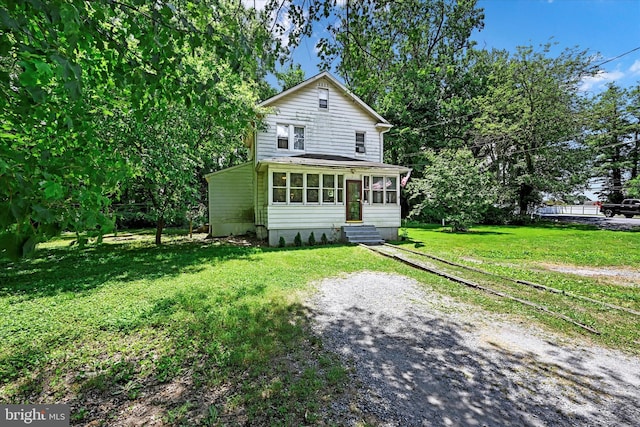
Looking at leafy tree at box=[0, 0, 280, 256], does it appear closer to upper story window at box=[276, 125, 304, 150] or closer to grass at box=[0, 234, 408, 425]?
grass at box=[0, 234, 408, 425]

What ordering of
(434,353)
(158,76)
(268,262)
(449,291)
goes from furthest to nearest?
(268,262) → (449,291) → (434,353) → (158,76)

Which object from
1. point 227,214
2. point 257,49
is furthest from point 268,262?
point 227,214

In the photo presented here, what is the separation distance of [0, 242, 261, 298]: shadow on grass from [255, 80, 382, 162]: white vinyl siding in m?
5.86

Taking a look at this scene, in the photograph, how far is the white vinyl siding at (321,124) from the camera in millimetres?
13711

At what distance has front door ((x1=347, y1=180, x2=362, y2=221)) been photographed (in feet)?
42.4

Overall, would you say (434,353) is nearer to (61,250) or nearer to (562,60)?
(61,250)

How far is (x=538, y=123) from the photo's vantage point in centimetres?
2067

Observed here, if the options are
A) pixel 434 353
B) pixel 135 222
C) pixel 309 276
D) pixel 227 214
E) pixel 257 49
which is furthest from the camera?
pixel 135 222

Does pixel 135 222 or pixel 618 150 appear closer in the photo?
pixel 135 222

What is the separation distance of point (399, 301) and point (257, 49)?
4379mm

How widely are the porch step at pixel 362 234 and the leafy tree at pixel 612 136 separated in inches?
742

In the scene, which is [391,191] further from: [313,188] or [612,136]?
[612,136]

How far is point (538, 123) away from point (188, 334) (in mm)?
25608

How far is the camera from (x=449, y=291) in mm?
5602
